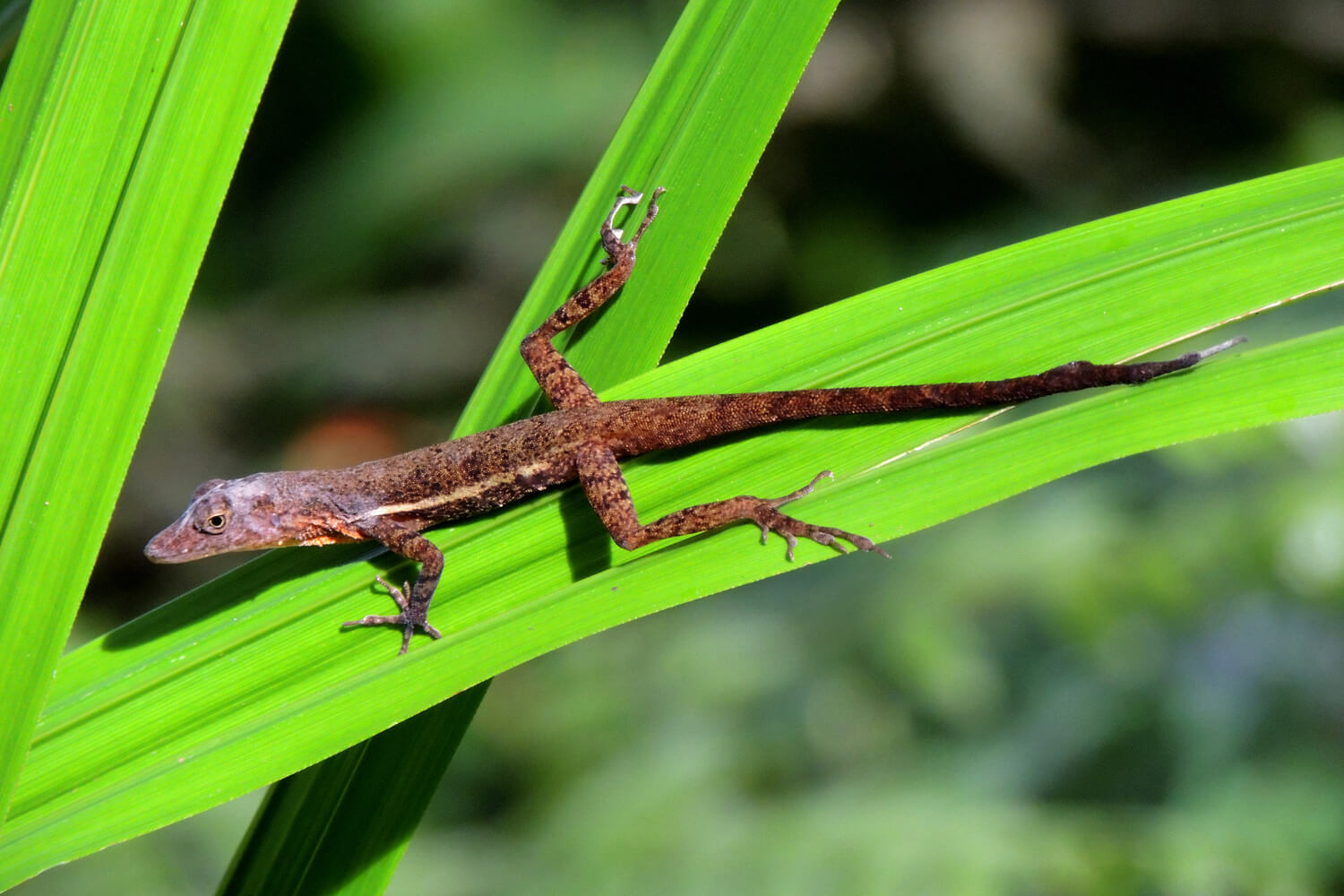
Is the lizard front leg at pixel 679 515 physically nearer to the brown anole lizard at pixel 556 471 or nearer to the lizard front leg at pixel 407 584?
the brown anole lizard at pixel 556 471

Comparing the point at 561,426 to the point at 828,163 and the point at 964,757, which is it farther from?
the point at 828,163

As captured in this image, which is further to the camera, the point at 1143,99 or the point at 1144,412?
the point at 1143,99

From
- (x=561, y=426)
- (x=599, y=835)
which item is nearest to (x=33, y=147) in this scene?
(x=561, y=426)

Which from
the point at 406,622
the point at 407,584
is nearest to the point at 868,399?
the point at 406,622

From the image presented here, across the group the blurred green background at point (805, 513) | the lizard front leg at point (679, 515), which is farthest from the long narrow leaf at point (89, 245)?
the blurred green background at point (805, 513)

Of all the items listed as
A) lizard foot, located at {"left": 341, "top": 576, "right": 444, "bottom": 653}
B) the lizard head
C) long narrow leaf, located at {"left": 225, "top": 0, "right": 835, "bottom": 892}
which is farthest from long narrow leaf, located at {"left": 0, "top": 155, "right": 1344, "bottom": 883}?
the lizard head

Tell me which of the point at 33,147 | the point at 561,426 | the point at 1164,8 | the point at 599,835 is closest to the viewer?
the point at 33,147

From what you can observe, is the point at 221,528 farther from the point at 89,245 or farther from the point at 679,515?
the point at 679,515

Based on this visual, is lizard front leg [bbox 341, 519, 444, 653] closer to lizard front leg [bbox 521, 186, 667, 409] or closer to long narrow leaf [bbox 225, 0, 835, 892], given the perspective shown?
long narrow leaf [bbox 225, 0, 835, 892]
